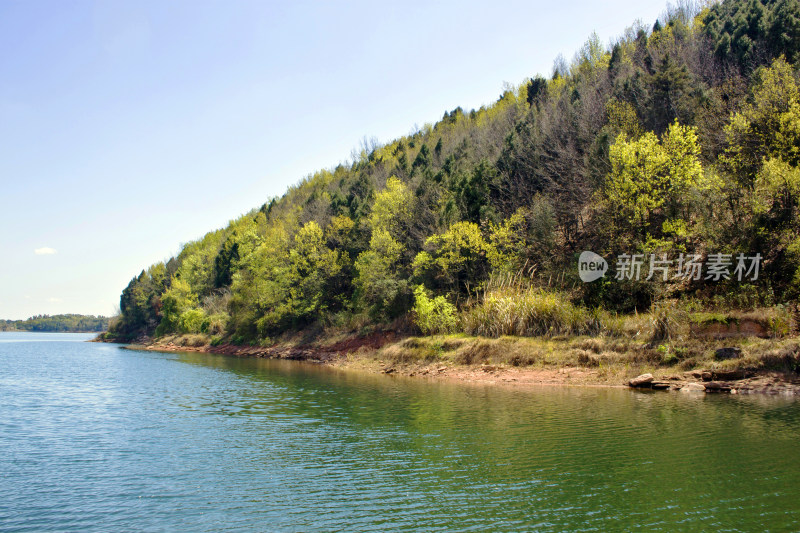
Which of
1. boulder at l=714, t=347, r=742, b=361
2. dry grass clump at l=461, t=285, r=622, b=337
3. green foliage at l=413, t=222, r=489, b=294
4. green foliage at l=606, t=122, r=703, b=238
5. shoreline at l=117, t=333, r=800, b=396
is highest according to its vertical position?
green foliage at l=606, t=122, r=703, b=238

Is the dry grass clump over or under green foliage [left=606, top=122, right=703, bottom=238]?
under

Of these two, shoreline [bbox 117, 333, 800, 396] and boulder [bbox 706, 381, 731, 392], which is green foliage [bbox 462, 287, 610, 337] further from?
boulder [bbox 706, 381, 731, 392]

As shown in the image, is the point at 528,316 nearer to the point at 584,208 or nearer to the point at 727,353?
the point at 727,353

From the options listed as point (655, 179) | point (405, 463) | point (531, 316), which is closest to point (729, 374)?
point (531, 316)

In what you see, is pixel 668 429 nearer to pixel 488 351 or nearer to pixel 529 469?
pixel 529 469

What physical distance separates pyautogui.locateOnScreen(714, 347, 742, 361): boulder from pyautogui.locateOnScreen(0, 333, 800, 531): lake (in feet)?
15.1

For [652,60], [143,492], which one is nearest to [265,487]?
[143,492]

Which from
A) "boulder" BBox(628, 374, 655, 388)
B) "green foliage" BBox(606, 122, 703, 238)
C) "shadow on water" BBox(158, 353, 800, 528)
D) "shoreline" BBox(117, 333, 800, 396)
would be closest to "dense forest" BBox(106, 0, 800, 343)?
"green foliage" BBox(606, 122, 703, 238)

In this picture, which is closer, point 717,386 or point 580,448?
point 580,448

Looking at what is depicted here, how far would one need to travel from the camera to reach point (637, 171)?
Result: 1518 inches

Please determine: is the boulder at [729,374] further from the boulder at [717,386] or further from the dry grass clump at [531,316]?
the dry grass clump at [531,316]

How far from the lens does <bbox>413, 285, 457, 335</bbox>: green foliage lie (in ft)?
152

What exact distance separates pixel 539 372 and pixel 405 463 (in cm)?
2181

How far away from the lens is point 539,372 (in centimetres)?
3506
